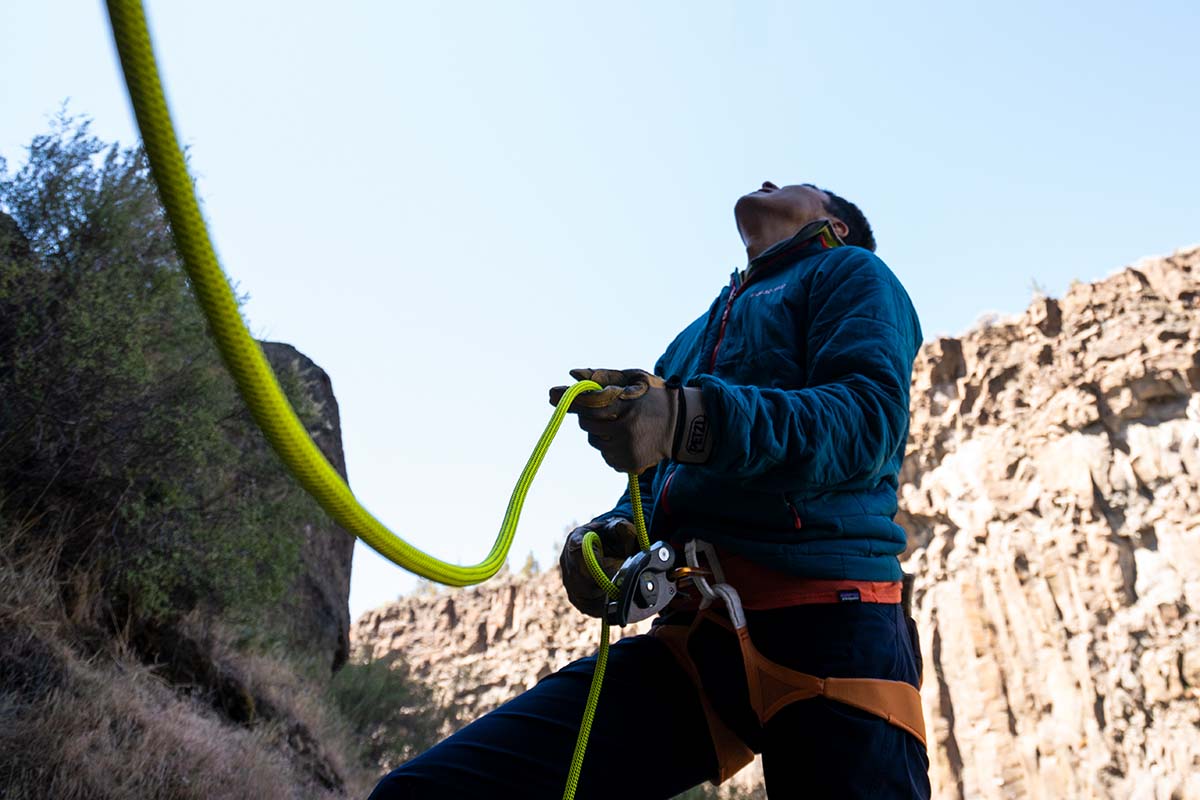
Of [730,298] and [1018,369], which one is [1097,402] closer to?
[1018,369]

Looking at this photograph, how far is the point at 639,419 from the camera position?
144cm

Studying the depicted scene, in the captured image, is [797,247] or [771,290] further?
[797,247]

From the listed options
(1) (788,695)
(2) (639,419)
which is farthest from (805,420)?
(1) (788,695)

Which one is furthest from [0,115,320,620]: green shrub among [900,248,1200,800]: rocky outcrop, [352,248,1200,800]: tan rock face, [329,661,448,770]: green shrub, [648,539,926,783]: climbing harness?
[900,248,1200,800]: rocky outcrop

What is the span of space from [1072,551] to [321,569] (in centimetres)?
1060

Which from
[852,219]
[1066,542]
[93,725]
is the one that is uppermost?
[1066,542]

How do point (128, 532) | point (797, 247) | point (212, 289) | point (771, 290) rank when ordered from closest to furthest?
point (212, 289), point (771, 290), point (797, 247), point (128, 532)

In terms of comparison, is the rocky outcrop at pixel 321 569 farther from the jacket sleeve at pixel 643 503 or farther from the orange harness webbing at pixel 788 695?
the orange harness webbing at pixel 788 695

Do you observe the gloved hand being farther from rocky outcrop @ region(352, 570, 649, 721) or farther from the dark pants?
rocky outcrop @ region(352, 570, 649, 721)

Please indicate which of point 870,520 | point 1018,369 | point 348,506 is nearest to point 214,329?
point 348,506

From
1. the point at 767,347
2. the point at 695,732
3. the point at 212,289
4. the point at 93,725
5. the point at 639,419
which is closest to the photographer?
the point at 212,289

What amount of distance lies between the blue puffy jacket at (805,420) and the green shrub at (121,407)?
3.98 metres

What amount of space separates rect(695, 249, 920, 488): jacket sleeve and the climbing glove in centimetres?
4

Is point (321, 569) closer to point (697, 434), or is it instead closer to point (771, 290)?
point (771, 290)
